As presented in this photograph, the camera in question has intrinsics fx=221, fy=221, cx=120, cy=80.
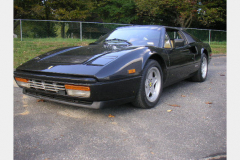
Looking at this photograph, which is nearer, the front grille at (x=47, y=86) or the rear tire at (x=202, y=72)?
the front grille at (x=47, y=86)

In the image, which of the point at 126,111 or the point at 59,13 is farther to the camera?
the point at 59,13

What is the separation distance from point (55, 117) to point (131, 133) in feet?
3.40

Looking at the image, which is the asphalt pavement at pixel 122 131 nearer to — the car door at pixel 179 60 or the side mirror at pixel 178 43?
the car door at pixel 179 60

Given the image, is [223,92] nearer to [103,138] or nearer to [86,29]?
[103,138]

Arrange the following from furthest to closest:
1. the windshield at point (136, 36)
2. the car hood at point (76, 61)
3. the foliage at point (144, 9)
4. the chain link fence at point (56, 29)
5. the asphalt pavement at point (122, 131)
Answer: the foliage at point (144, 9), the chain link fence at point (56, 29), the windshield at point (136, 36), the car hood at point (76, 61), the asphalt pavement at point (122, 131)

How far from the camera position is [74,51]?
129 inches

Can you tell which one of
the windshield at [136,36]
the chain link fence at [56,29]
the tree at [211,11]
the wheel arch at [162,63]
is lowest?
the wheel arch at [162,63]

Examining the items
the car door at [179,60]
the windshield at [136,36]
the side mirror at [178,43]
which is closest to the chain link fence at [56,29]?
the windshield at [136,36]

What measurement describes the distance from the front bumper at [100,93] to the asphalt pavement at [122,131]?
0.26 metres

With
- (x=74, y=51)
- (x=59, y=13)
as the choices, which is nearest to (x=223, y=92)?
(x=74, y=51)

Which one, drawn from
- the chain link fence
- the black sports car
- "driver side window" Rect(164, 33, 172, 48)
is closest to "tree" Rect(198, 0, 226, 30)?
the chain link fence

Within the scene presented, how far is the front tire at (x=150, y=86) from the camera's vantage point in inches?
→ 117

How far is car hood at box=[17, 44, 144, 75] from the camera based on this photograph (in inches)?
100

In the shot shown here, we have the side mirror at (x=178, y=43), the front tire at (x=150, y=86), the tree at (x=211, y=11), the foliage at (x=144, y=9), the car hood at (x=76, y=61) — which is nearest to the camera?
the car hood at (x=76, y=61)
